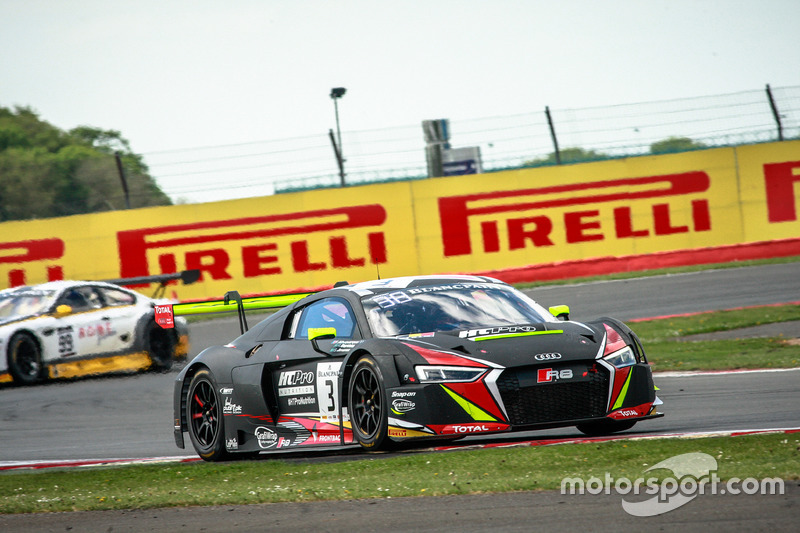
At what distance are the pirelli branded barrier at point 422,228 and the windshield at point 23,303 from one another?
657cm

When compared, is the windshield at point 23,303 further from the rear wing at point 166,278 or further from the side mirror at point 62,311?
Result: the rear wing at point 166,278

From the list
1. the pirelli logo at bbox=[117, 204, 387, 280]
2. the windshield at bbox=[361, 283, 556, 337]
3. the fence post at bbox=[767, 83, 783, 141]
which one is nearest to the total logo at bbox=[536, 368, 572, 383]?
the windshield at bbox=[361, 283, 556, 337]

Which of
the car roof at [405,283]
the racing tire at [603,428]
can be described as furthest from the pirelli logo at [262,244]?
the racing tire at [603,428]

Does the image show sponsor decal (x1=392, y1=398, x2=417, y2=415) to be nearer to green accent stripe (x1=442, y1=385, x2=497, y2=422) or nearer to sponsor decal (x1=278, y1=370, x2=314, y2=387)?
green accent stripe (x1=442, y1=385, x2=497, y2=422)

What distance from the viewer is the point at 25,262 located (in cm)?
2191

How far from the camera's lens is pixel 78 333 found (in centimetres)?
1513

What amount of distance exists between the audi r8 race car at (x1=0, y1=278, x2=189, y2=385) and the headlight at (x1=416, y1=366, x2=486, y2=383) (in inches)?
358

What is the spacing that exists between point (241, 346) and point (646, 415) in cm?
311

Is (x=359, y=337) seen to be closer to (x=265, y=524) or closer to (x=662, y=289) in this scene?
(x=265, y=524)

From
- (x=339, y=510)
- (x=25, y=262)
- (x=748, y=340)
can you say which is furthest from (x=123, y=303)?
(x=339, y=510)

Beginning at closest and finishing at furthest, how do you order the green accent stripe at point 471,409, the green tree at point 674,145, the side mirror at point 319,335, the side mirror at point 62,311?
1. the green accent stripe at point 471,409
2. the side mirror at point 319,335
3. the side mirror at point 62,311
4. the green tree at point 674,145

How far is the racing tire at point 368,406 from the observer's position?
22.4 feet

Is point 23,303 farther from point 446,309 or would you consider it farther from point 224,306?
point 446,309

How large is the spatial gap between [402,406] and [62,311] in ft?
31.1
